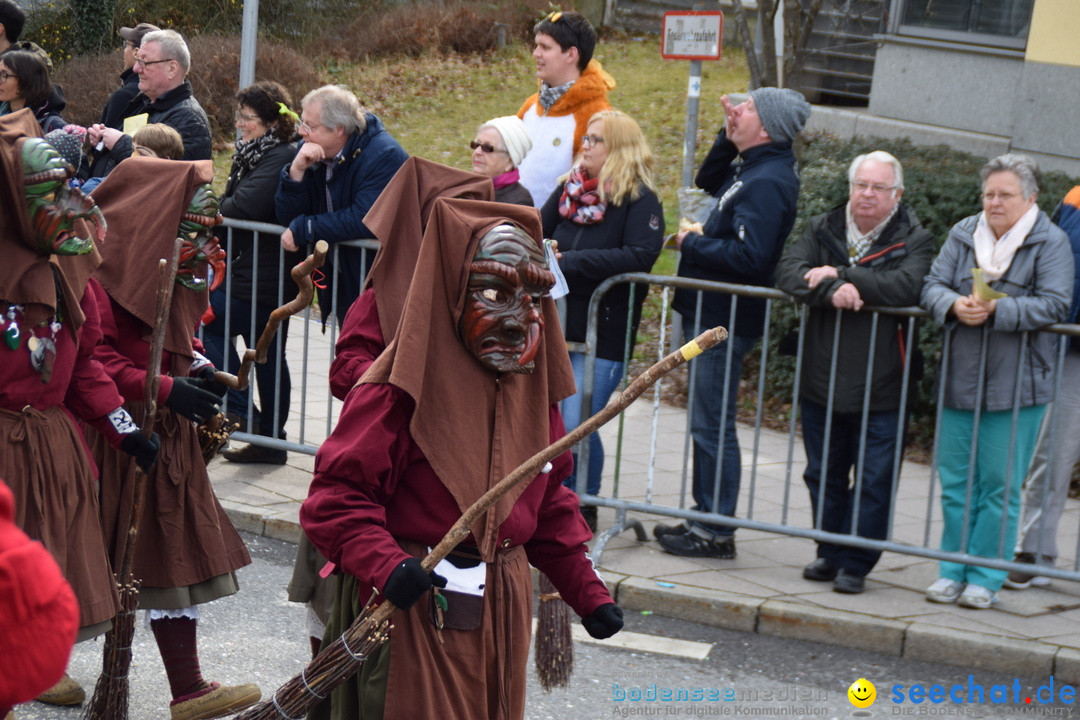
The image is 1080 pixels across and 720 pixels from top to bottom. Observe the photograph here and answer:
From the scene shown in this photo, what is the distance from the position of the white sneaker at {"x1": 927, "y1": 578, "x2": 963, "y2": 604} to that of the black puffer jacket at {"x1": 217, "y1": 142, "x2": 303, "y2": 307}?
12.0 ft

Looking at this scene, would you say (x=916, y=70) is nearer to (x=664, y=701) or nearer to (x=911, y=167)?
(x=911, y=167)

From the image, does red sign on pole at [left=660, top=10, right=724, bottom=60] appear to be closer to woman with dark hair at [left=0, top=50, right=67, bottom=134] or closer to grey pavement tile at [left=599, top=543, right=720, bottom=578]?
grey pavement tile at [left=599, top=543, right=720, bottom=578]

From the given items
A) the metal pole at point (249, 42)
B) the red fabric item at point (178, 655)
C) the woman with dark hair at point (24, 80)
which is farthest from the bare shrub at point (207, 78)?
the red fabric item at point (178, 655)

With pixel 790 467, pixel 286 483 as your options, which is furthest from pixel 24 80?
pixel 790 467

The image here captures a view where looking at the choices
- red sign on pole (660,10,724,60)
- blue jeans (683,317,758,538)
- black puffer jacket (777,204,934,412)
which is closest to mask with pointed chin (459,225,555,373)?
black puffer jacket (777,204,934,412)

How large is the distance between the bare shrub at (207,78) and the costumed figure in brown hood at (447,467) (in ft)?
51.5

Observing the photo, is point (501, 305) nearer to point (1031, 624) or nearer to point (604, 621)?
point (604, 621)

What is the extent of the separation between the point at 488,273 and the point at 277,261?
4535 mm

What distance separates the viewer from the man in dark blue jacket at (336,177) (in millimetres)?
6816

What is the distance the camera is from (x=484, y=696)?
10.0 ft

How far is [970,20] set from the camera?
12492 millimetres

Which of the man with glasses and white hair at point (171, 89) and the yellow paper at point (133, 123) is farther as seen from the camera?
the man with glasses and white hair at point (171, 89)

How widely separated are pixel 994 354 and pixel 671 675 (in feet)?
6.68

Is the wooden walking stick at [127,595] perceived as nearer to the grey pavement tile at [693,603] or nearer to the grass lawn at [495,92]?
the grey pavement tile at [693,603]
